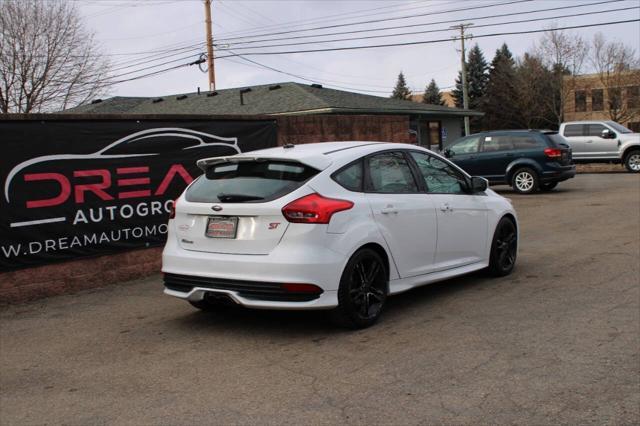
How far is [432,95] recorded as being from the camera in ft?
263

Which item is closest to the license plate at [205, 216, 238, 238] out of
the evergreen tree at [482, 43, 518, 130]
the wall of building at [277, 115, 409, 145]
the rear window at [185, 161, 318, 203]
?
the rear window at [185, 161, 318, 203]

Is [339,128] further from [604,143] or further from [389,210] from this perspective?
[604,143]

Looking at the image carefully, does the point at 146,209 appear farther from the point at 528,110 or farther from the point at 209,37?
the point at 528,110

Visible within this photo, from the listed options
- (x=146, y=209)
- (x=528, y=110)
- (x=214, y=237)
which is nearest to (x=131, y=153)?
(x=146, y=209)

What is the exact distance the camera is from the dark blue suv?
17391 mm

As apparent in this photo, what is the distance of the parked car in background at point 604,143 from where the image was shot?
24016 mm

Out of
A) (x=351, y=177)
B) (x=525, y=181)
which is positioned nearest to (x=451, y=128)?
(x=525, y=181)

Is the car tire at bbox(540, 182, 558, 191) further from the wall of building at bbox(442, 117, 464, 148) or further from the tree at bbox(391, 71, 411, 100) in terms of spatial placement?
the tree at bbox(391, 71, 411, 100)

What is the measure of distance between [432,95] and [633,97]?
28.8 meters

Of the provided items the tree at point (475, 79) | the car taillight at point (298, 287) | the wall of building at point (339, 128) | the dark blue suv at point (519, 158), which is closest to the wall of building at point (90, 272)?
the wall of building at point (339, 128)

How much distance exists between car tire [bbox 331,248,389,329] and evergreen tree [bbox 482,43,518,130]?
196 ft

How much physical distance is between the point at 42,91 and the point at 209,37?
9.11 metres

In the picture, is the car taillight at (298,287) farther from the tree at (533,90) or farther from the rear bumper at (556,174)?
the tree at (533,90)

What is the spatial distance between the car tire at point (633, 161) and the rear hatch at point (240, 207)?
21735 millimetres
